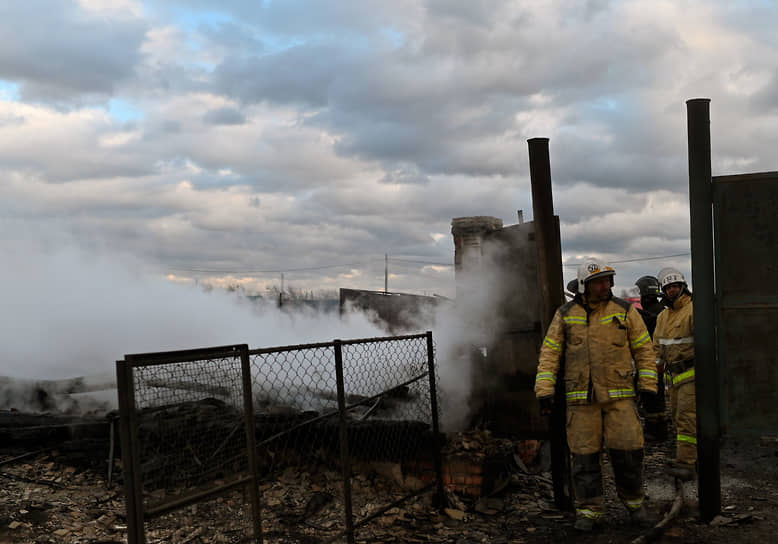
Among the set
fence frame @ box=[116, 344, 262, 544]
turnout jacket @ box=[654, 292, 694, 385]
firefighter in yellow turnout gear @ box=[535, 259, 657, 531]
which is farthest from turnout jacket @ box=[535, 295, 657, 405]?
fence frame @ box=[116, 344, 262, 544]

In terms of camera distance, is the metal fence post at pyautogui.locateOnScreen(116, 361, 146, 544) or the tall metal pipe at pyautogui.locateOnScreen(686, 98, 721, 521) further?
the tall metal pipe at pyautogui.locateOnScreen(686, 98, 721, 521)

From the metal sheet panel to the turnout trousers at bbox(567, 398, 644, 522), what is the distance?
0.72 m

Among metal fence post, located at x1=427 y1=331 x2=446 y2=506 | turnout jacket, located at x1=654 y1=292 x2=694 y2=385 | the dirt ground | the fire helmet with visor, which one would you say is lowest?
the dirt ground

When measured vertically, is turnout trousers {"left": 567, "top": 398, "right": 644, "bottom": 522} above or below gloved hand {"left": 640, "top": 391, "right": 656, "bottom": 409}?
below

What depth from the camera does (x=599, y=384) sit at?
16.3ft

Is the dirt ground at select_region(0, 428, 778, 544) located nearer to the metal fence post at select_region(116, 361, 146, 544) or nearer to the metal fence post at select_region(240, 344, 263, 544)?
the metal fence post at select_region(240, 344, 263, 544)

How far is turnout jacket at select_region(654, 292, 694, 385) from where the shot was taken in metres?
6.02

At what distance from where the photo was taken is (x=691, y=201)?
4949 millimetres

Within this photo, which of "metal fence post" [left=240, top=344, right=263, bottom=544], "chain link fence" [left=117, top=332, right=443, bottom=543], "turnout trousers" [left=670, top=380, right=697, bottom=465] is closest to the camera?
"metal fence post" [left=240, top=344, right=263, bottom=544]

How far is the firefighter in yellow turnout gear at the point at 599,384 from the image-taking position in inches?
195

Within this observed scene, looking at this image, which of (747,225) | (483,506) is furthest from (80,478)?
(747,225)

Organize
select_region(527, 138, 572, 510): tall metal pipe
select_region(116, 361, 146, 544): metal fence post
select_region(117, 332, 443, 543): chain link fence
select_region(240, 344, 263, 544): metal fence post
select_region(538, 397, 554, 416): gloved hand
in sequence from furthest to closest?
select_region(527, 138, 572, 510): tall metal pipe < select_region(538, 397, 554, 416): gloved hand < select_region(117, 332, 443, 543): chain link fence < select_region(240, 344, 263, 544): metal fence post < select_region(116, 361, 146, 544): metal fence post

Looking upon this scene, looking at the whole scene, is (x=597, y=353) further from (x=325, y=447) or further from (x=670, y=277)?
(x=325, y=447)

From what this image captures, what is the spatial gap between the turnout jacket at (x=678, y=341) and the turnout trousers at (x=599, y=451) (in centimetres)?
132
